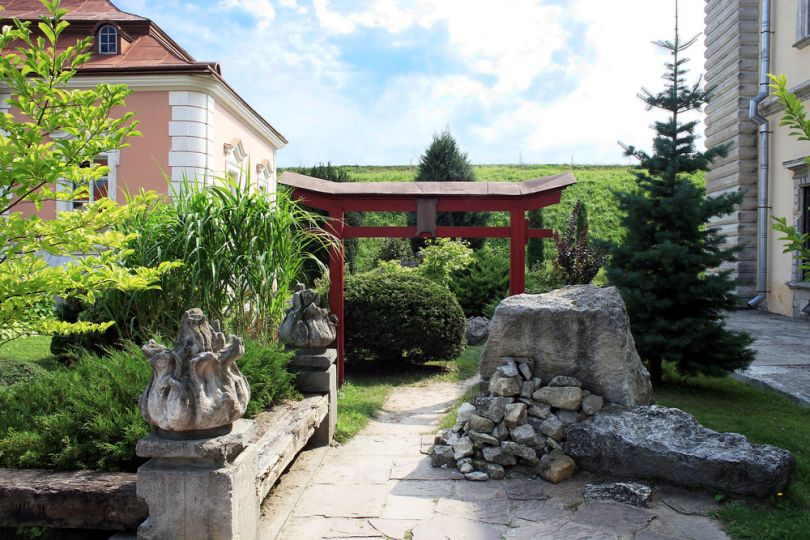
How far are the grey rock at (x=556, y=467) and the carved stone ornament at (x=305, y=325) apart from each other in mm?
1914

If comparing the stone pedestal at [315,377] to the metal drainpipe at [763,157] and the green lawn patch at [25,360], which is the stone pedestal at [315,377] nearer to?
the green lawn patch at [25,360]

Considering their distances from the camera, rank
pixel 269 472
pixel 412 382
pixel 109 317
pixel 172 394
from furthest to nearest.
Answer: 1. pixel 412 382
2. pixel 109 317
3. pixel 269 472
4. pixel 172 394

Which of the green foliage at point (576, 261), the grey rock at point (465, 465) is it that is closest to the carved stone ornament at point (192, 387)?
the grey rock at point (465, 465)

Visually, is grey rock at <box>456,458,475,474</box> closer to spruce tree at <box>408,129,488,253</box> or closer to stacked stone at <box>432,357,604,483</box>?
stacked stone at <box>432,357,604,483</box>

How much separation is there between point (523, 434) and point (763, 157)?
11.0m

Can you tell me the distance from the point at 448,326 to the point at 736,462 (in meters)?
5.07

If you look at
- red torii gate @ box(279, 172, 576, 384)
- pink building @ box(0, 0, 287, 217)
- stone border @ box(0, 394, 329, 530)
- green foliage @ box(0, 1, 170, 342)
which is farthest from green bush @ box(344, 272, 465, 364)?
stone border @ box(0, 394, 329, 530)

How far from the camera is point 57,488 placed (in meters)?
3.02

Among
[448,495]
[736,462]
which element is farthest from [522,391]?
[736,462]

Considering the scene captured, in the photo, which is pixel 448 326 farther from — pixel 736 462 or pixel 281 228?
pixel 736 462

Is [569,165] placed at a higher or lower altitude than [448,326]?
higher

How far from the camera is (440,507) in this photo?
3900 millimetres

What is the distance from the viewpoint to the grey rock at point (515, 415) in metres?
4.63

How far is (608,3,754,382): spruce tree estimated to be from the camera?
675 centimetres
